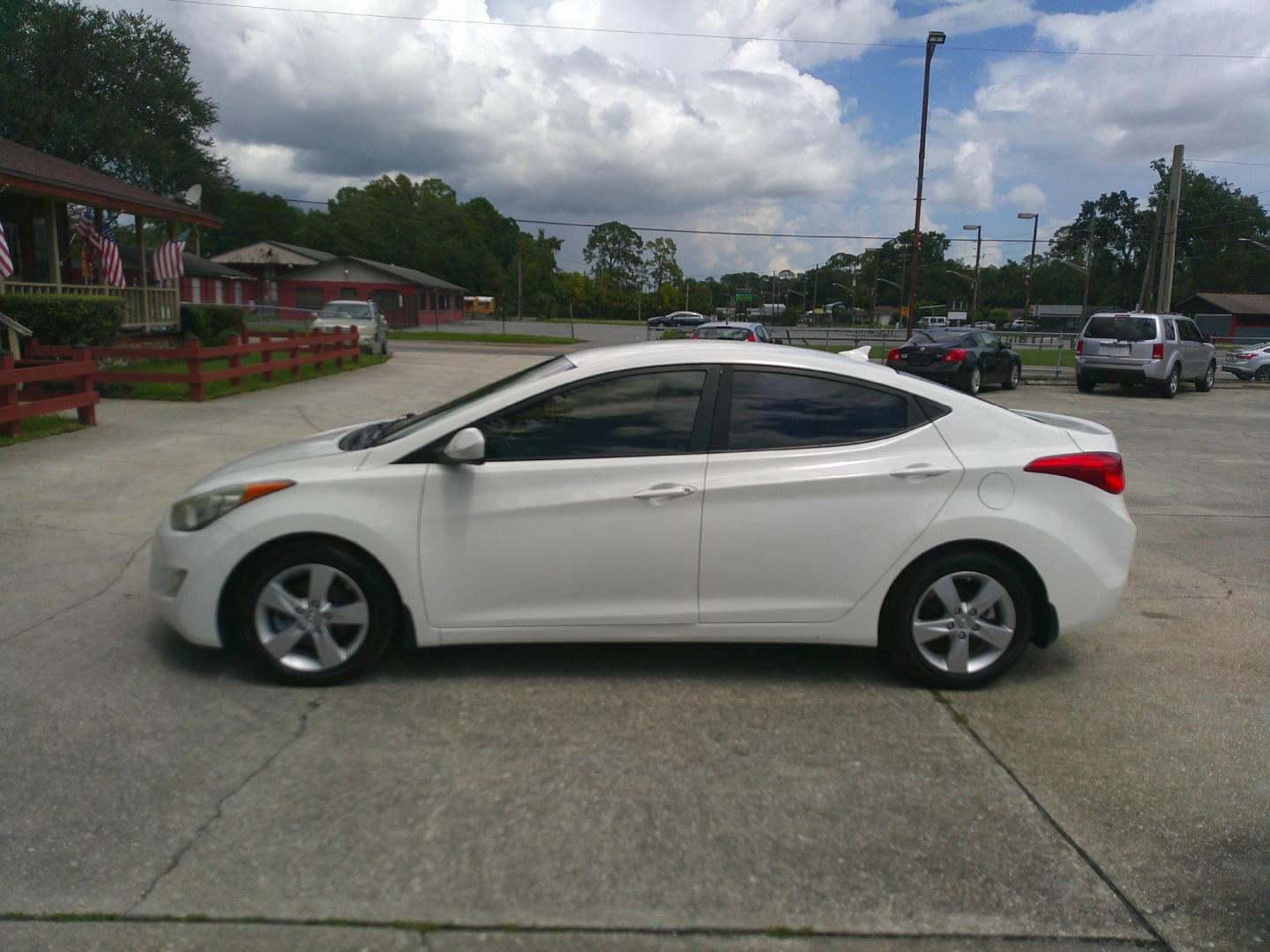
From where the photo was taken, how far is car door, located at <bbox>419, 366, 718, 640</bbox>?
14.5ft

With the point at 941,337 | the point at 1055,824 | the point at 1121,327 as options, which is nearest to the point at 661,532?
the point at 1055,824

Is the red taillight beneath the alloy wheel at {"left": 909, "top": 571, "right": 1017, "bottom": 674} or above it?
above

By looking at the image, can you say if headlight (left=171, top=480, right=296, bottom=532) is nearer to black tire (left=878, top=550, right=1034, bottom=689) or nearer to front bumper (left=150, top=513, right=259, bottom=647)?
front bumper (left=150, top=513, right=259, bottom=647)

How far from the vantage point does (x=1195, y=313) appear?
87500 millimetres

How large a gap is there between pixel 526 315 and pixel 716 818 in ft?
300

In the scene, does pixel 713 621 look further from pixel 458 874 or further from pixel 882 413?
pixel 458 874

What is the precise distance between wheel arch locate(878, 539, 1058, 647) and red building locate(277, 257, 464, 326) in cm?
6130

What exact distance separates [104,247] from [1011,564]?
2326cm

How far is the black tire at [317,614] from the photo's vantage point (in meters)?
4.38

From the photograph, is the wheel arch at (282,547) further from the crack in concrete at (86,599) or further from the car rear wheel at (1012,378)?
the car rear wheel at (1012,378)

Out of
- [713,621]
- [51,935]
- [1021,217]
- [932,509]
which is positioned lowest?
[51,935]

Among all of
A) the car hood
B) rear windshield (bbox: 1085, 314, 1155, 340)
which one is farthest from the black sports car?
the car hood

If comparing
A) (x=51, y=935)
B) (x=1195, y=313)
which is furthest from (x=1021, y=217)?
(x=1195, y=313)

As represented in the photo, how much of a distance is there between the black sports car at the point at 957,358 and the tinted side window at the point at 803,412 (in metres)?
16.7
